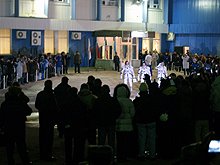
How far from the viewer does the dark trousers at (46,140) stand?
12.3m

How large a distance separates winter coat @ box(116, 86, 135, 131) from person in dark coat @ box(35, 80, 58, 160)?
60.2 inches

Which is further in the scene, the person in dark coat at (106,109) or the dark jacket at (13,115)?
the person in dark coat at (106,109)

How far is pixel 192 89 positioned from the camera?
43.5 feet

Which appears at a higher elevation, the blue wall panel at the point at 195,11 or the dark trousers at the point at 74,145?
the blue wall panel at the point at 195,11

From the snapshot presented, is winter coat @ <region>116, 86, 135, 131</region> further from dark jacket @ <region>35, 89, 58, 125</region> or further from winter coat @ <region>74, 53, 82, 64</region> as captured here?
winter coat @ <region>74, 53, 82, 64</region>

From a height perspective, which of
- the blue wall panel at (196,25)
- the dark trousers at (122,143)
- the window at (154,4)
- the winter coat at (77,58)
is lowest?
the dark trousers at (122,143)

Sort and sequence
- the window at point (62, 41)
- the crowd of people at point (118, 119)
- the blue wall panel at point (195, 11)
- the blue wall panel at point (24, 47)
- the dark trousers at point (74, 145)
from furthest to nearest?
the blue wall panel at point (195, 11), the window at point (62, 41), the blue wall panel at point (24, 47), the dark trousers at point (74, 145), the crowd of people at point (118, 119)

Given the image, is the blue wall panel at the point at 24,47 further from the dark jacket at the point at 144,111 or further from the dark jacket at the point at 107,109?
the dark jacket at the point at 107,109

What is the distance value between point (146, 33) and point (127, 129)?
3735 centimetres

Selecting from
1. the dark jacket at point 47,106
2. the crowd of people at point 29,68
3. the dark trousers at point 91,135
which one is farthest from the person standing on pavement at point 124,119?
the crowd of people at point 29,68

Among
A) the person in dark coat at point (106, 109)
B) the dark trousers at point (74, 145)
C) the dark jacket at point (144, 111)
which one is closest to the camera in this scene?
the dark trousers at point (74, 145)

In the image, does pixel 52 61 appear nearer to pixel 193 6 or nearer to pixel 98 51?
pixel 98 51

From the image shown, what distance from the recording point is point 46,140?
12344mm

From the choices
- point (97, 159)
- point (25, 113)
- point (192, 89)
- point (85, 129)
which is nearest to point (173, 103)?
point (192, 89)
